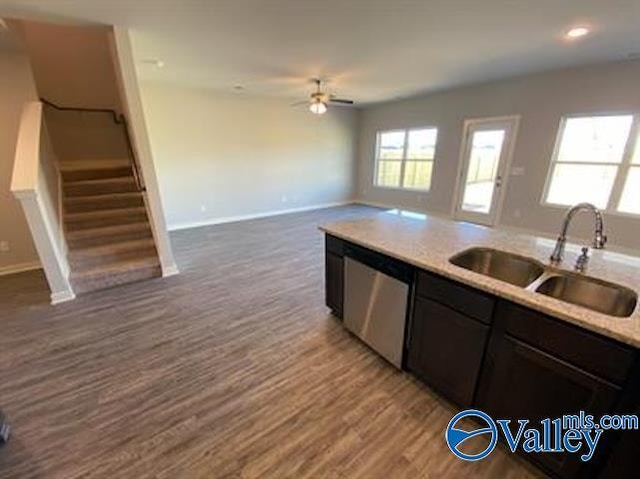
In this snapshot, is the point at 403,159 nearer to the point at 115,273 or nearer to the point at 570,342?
the point at 115,273

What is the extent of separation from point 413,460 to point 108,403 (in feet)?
6.17

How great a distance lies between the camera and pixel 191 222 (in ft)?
19.6

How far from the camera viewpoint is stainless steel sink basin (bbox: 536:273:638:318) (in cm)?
138

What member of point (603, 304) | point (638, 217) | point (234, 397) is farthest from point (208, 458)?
point (638, 217)

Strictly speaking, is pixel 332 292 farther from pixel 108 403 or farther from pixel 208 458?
pixel 108 403

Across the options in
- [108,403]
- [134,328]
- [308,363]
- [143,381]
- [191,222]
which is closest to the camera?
[108,403]

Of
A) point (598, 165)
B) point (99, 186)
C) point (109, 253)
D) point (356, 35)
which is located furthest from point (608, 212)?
point (99, 186)

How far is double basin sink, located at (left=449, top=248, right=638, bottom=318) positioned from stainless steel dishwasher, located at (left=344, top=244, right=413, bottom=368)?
39 centimetres

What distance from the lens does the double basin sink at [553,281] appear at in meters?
1.41

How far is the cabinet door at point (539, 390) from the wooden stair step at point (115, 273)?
12.0 feet

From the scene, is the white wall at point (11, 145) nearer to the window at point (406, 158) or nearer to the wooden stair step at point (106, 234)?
the wooden stair step at point (106, 234)

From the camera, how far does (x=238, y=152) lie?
20.5ft

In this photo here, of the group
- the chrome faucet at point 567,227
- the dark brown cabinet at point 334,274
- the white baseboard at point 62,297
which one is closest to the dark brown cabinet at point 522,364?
the chrome faucet at point 567,227

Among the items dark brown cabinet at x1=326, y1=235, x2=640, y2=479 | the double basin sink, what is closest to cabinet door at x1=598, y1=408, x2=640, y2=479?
dark brown cabinet at x1=326, y1=235, x2=640, y2=479
